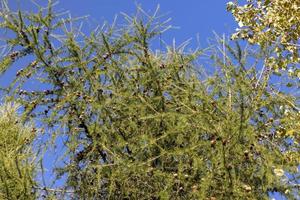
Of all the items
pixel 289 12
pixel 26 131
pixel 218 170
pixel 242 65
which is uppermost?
pixel 289 12

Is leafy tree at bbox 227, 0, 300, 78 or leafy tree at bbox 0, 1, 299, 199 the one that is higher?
leafy tree at bbox 227, 0, 300, 78

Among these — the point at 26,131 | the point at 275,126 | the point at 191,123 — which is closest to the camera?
the point at 191,123

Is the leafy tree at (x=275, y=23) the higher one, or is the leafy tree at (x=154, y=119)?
the leafy tree at (x=275, y=23)

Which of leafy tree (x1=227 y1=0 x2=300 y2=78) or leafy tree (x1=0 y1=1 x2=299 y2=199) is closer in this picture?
leafy tree (x1=0 y1=1 x2=299 y2=199)

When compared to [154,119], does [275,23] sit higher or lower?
higher

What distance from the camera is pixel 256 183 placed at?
510 centimetres

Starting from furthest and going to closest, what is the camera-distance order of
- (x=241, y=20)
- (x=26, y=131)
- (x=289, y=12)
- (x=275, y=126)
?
1. (x=241, y=20)
2. (x=289, y=12)
3. (x=26, y=131)
4. (x=275, y=126)

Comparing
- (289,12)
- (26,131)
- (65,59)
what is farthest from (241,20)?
(65,59)

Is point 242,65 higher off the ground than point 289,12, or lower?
lower

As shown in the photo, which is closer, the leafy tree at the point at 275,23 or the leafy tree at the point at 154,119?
the leafy tree at the point at 154,119

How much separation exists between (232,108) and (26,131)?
526cm

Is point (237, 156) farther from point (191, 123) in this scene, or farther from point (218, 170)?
point (191, 123)

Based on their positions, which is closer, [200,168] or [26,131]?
[200,168]

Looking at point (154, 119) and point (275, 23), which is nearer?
point (154, 119)
